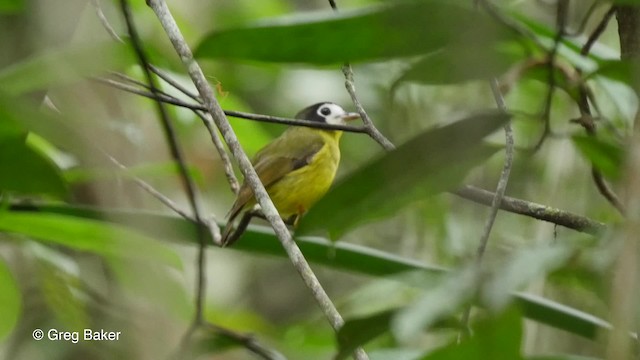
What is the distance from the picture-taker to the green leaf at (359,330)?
0.65 m

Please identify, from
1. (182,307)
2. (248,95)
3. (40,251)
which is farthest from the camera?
(248,95)

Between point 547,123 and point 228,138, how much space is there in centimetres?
34

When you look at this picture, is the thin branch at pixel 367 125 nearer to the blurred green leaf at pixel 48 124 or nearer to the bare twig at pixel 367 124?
the bare twig at pixel 367 124

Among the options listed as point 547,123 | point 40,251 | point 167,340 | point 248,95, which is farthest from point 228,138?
point 248,95

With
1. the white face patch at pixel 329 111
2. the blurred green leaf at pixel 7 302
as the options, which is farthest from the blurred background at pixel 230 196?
the white face patch at pixel 329 111

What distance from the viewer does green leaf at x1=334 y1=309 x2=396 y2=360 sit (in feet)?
2.12

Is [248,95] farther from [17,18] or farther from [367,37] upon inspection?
[367,37]

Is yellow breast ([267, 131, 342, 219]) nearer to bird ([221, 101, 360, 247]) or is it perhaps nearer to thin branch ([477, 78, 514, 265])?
bird ([221, 101, 360, 247])

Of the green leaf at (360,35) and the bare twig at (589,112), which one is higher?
the green leaf at (360,35)

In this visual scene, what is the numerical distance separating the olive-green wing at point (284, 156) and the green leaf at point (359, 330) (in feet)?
6.43

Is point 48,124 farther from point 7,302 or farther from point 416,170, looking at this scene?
point 7,302

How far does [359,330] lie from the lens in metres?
0.67

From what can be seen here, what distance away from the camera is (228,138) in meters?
1.05

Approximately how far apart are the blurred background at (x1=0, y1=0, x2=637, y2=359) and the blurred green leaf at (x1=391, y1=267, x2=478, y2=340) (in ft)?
0.10
